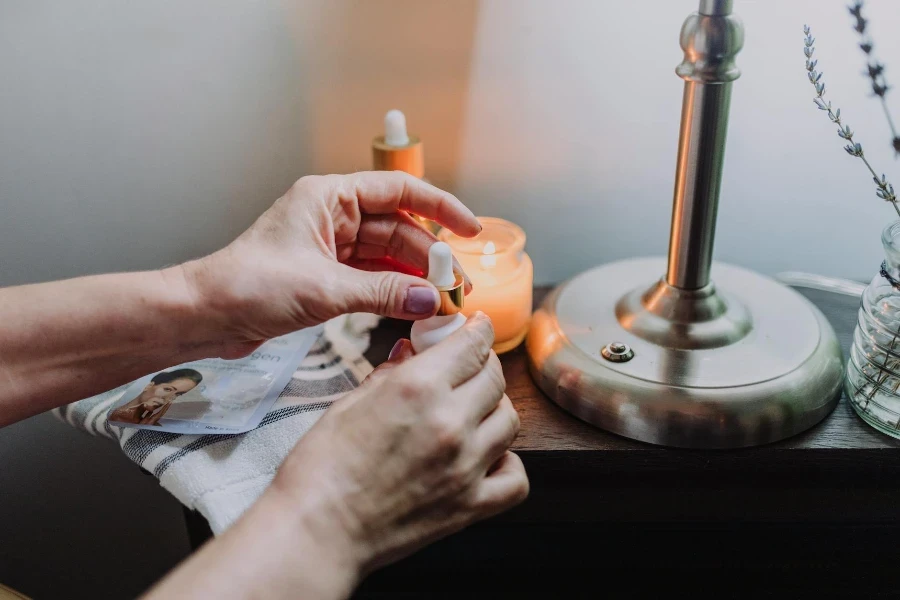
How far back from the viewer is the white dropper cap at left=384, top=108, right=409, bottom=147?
2.16ft

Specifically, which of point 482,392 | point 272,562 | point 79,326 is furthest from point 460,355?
point 79,326

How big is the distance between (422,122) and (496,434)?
1.21 feet

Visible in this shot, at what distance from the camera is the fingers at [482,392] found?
474mm

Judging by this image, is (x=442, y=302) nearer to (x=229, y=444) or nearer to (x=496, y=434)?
(x=496, y=434)

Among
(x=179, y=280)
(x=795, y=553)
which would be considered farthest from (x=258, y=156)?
(x=795, y=553)

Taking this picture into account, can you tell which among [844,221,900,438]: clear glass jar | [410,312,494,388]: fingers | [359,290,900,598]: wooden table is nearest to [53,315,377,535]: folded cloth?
[359,290,900,598]: wooden table

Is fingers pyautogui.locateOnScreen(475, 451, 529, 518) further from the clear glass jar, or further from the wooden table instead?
the clear glass jar

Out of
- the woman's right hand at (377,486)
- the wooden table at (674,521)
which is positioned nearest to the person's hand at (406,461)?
the woman's right hand at (377,486)

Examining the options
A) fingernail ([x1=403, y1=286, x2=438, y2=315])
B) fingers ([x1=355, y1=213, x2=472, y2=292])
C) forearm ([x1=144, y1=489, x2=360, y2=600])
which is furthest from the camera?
fingers ([x1=355, y1=213, x2=472, y2=292])

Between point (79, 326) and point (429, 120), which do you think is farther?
point (429, 120)

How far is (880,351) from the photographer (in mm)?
562

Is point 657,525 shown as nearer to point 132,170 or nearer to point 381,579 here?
point 381,579

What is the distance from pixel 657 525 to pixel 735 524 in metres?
0.06

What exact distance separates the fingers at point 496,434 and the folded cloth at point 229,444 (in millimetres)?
169
